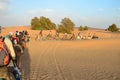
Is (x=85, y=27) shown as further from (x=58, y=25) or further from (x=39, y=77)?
(x=39, y=77)

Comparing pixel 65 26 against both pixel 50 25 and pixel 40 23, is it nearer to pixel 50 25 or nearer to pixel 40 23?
pixel 40 23

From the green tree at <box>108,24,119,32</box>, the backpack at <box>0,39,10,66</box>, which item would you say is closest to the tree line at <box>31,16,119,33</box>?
the green tree at <box>108,24,119,32</box>

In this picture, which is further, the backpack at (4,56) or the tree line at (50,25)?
the tree line at (50,25)

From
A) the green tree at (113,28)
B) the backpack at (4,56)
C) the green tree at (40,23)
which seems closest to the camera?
the backpack at (4,56)

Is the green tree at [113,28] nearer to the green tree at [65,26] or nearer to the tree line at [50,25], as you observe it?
the tree line at [50,25]

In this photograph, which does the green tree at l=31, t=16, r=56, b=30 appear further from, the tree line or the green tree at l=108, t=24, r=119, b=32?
the green tree at l=108, t=24, r=119, b=32

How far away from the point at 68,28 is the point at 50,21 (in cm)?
1092

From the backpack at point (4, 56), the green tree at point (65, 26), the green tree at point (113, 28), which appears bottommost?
the green tree at point (113, 28)

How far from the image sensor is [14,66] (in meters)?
7.09

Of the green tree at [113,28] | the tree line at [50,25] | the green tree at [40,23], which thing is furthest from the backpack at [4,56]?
the green tree at [113,28]

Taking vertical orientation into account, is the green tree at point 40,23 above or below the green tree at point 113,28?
above

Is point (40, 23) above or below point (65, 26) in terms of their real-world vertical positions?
above

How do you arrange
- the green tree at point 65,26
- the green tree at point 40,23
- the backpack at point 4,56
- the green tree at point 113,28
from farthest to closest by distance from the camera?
the green tree at point 113,28, the green tree at point 40,23, the green tree at point 65,26, the backpack at point 4,56

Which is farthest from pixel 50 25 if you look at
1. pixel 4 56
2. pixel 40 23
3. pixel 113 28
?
pixel 4 56
